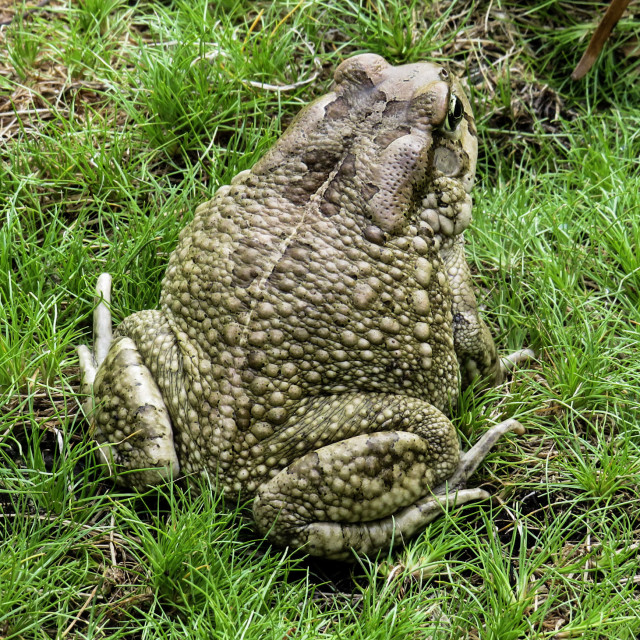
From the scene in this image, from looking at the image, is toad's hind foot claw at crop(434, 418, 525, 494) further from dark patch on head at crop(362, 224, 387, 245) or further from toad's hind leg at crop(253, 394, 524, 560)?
dark patch on head at crop(362, 224, 387, 245)

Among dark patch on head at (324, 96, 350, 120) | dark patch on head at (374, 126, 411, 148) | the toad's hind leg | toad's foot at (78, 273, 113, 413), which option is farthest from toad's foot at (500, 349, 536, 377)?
toad's foot at (78, 273, 113, 413)

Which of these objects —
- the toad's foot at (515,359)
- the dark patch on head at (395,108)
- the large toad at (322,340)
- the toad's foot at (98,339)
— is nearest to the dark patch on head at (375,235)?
the large toad at (322,340)

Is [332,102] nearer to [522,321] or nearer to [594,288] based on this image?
[522,321]

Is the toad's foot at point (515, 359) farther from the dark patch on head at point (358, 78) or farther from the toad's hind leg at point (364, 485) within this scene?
the dark patch on head at point (358, 78)

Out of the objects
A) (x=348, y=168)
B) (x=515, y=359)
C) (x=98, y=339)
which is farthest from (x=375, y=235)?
(x=98, y=339)

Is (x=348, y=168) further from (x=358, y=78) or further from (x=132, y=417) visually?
(x=132, y=417)

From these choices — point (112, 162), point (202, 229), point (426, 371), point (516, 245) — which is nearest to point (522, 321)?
point (516, 245)
